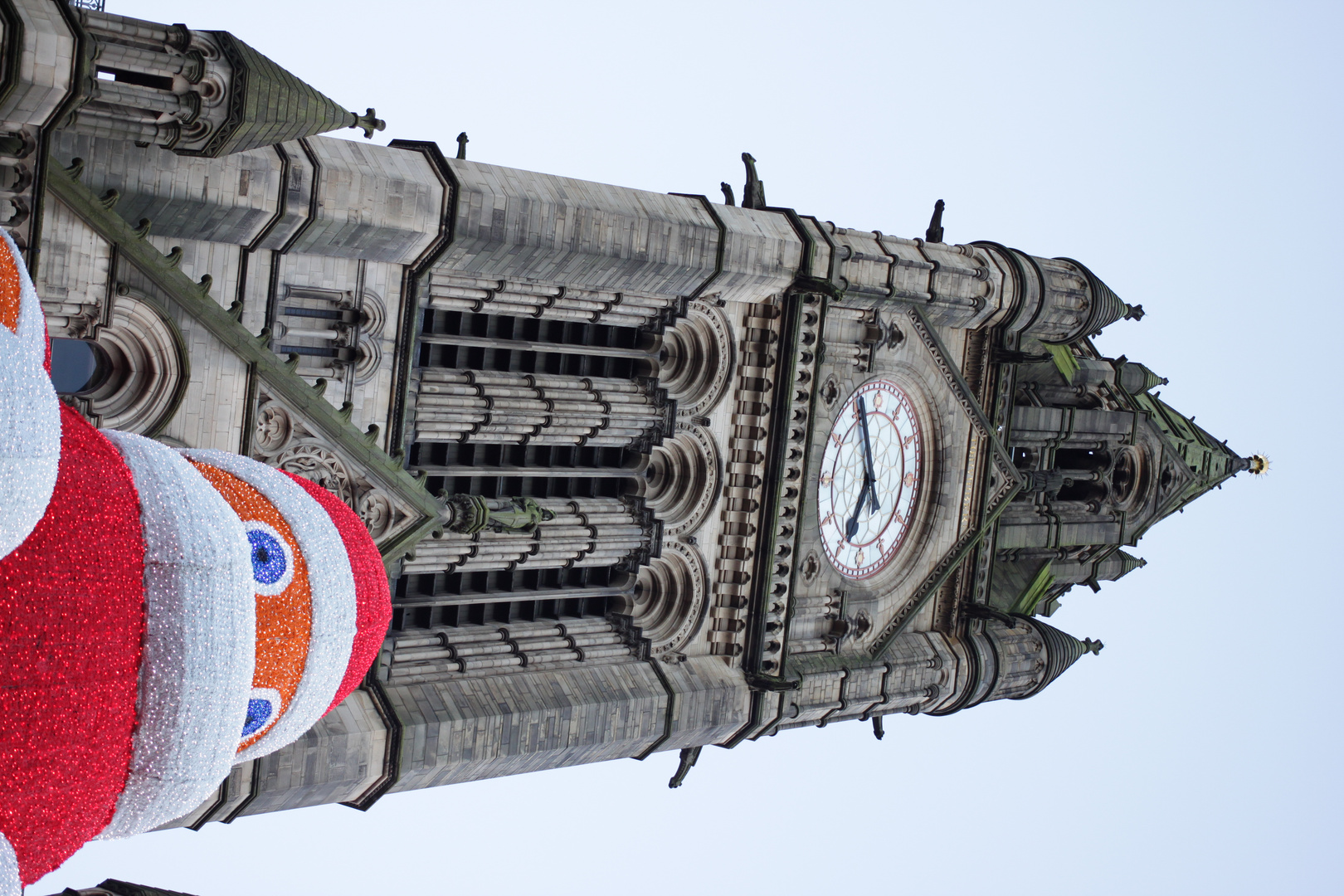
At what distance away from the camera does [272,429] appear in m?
18.1

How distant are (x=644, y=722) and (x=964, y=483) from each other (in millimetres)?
8642

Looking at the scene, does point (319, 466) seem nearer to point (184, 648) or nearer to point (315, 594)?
point (315, 594)

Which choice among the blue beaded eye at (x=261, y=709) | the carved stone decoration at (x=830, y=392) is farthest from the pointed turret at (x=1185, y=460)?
the blue beaded eye at (x=261, y=709)

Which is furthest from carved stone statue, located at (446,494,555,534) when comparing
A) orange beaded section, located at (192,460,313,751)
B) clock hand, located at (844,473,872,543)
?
orange beaded section, located at (192,460,313,751)

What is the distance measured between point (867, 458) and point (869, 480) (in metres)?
0.42

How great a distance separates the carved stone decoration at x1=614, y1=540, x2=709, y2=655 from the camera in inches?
959

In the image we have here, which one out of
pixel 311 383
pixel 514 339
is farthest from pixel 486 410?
pixel 311 383

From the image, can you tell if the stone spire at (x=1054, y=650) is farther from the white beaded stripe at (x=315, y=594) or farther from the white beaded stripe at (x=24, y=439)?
the white beaded stripe at (x=24, y=439)

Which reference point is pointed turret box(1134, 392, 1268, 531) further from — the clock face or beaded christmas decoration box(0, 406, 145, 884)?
beaded christmas decoration box(0, 406, 145, 884)

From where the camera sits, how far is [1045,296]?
93.9 feet

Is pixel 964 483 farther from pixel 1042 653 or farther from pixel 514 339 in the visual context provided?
pixel 514 339

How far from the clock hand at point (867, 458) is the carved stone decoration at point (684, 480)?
3.33 metres

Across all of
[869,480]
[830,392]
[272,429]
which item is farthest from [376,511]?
[869,480]

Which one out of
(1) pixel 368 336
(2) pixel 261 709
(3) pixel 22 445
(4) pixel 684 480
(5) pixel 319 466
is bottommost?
(2) pixel 261 709
